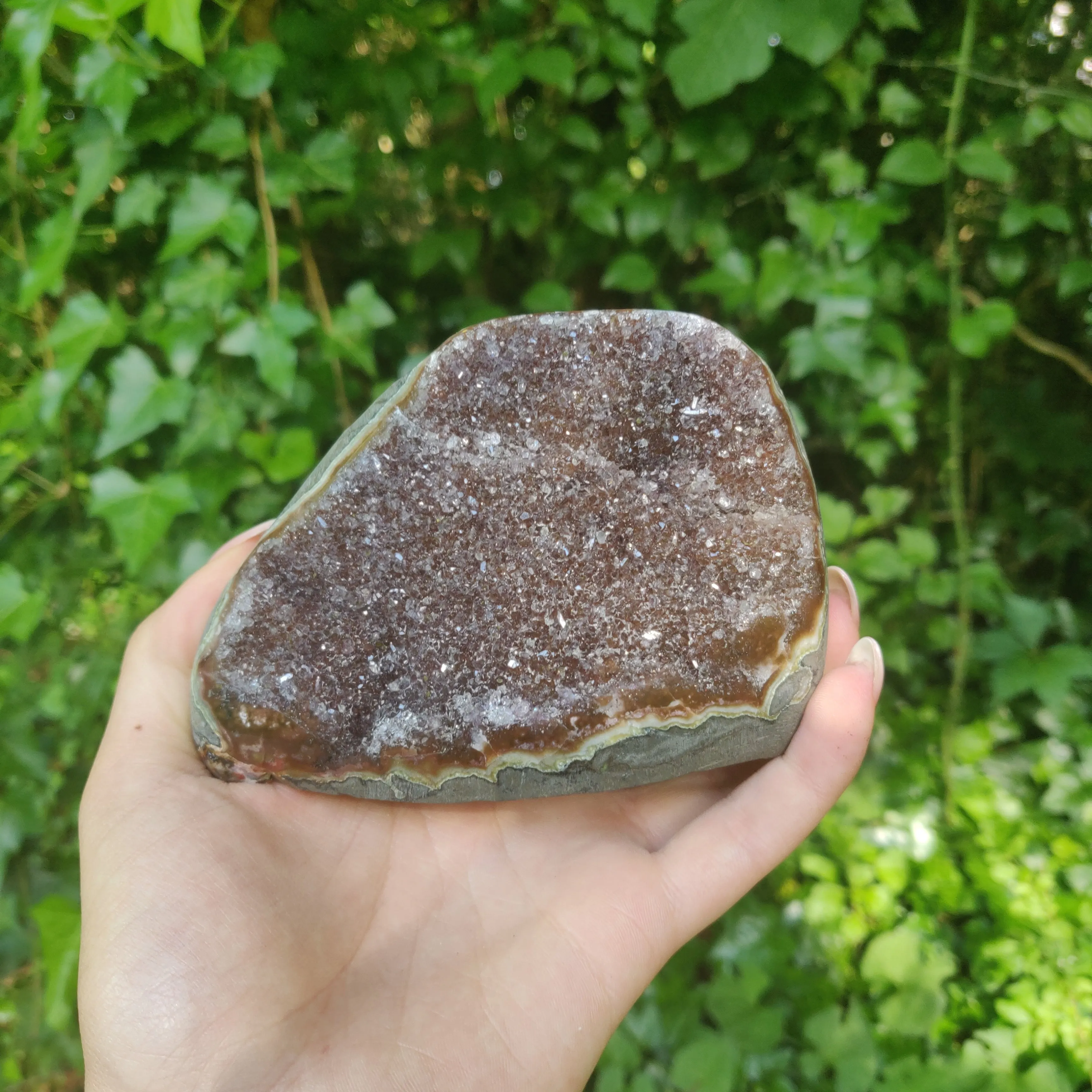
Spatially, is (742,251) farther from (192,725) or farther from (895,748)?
(192,725)

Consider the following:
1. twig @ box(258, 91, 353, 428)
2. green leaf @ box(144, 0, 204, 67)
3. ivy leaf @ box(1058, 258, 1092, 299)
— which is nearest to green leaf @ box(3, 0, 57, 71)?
green leaf @ box(144, 0, 204, 67)

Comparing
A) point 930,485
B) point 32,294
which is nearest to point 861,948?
point 930,485

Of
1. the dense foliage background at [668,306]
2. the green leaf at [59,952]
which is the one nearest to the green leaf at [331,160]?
the dense foliage background at [668,306]

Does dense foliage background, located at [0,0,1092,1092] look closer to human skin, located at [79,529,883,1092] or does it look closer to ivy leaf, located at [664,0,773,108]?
ivy leaf, located at [664,0,773,108]

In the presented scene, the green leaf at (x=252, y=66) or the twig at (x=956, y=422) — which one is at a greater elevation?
the green leaf at (x=252, y=66)

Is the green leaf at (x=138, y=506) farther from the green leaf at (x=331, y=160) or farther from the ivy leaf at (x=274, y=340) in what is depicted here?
the green leaf at (x=331, y=160)

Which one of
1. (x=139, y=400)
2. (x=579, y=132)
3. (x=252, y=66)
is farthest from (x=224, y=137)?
(x=579, y=132)

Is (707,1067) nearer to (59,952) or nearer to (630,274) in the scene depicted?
(59,952)
